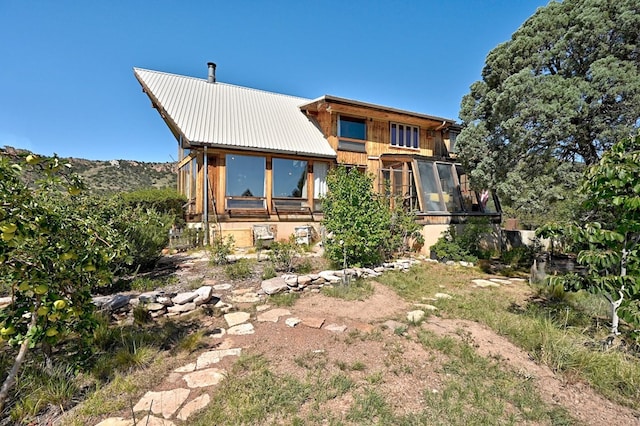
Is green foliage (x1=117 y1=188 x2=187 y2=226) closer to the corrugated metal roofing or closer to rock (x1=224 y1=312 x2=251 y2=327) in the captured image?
the corrugated metal roofing

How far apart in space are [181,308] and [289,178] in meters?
8.51

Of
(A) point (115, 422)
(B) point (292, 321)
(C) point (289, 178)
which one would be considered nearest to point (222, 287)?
(B) point (292, 321)

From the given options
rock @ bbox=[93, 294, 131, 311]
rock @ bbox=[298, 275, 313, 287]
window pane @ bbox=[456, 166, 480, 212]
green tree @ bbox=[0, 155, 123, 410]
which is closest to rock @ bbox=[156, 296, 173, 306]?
rock @ bbox=[93, 294, 131, 311]

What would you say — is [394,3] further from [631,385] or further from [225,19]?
[631,385]

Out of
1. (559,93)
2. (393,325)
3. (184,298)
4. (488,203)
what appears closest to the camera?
(393,325)

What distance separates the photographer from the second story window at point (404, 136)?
14898mm

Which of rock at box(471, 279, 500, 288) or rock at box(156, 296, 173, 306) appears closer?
rock at box(156, 296, 173, 306)

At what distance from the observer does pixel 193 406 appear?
8.20 ft

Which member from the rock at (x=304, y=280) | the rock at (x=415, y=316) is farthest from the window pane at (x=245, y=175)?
the rock at (x=415, y=316)

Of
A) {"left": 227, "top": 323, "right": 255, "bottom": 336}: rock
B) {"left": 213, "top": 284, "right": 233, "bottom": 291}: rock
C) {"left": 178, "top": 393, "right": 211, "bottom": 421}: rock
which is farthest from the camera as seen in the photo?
{"left": 213, "top": 284, "right": 233, "bottom": 291}: rock

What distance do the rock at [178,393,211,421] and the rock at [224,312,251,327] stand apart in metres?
1.65

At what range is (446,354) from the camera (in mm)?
3490

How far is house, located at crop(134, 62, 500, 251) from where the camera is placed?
10.9 meters

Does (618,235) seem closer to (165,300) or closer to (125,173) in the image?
(165,300)
